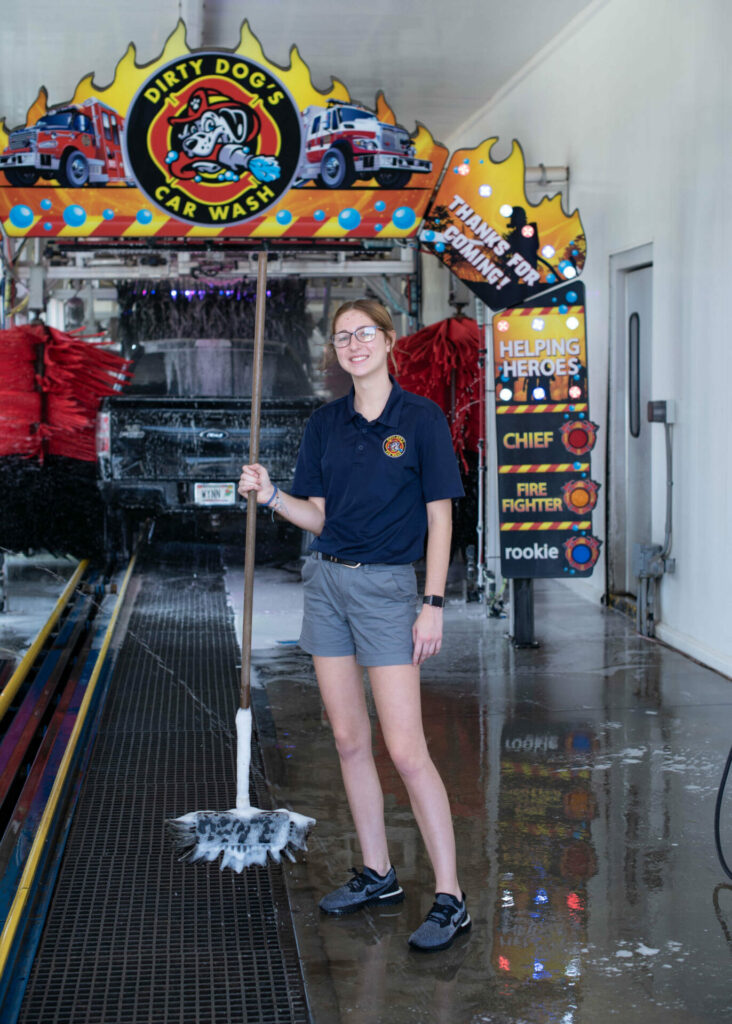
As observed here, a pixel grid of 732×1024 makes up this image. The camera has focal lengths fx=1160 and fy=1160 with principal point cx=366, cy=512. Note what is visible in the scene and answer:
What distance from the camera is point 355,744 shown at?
3.45 metres

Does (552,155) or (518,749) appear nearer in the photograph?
(518,749)

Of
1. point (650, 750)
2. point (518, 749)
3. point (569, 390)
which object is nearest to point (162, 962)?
point (518, 749)

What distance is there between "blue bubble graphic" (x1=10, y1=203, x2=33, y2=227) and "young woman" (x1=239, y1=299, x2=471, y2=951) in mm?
4356

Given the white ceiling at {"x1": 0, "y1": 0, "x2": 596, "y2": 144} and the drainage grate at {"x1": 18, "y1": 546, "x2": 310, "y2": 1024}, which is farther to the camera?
the white ceiling at {"x1": 0, "y1": 0, "x2": 596, "y2": 144}

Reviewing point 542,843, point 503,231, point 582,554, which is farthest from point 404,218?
point 542,843

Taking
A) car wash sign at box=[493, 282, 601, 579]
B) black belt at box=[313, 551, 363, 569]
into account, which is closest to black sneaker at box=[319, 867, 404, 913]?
black belt at box=[313, 551, 363, 569]

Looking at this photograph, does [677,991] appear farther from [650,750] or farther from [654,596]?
[654,596]

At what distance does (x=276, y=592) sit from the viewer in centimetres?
881

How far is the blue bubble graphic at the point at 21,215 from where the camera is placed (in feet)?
23.3

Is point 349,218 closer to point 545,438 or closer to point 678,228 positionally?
point 545,438

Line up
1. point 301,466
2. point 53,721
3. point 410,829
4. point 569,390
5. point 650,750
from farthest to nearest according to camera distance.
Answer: point 569,390, point 53,721, point 650,750, point 410,829, point 301,466

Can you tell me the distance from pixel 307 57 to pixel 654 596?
6.21 meters

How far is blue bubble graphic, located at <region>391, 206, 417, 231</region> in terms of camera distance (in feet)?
23.5

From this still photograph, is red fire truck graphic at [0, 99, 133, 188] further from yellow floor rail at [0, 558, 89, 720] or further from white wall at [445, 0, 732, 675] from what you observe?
white wall at [445, 0, 732, 675]
